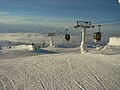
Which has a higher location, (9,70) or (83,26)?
(83,26)

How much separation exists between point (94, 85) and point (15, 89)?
6442mm

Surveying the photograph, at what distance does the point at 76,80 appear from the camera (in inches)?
869

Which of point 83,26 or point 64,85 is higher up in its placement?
point 83,26

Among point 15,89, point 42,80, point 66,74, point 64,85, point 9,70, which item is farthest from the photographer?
point 9,70

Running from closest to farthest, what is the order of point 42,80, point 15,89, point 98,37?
point 15,89 < point 42,80 < point 98,37

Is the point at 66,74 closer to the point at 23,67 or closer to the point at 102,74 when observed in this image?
the point at 102,74

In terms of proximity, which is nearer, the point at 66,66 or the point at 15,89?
the point at 15,89

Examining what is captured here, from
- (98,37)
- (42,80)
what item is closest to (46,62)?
(42,80)

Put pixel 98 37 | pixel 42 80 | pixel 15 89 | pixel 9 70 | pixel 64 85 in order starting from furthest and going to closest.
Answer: pixel 98 37
pixel 9 70
pixel 42 80
pixel 64 85
pixel 15 89

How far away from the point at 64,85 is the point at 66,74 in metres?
3.32

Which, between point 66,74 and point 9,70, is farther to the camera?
point 9,70

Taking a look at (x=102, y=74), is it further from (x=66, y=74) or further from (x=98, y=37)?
(x=98, y=37)

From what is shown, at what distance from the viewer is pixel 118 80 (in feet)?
73.2

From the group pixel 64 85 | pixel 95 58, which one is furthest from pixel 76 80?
pixel 95 58
